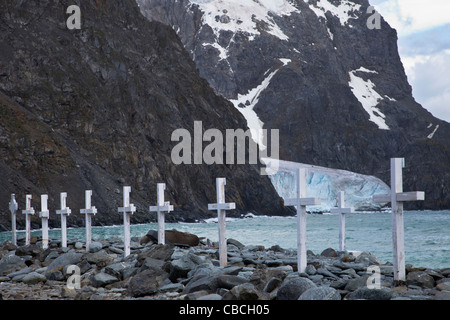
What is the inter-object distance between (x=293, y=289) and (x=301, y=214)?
3.06 metres

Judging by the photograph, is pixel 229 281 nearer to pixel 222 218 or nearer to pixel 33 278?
pixel 222 218

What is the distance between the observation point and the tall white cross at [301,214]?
10.0m

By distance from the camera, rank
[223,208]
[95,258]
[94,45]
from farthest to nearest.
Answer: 1. [94,45]
2. [95,258]
3. [223,208]

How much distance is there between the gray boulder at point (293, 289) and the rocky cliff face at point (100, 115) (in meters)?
44.2

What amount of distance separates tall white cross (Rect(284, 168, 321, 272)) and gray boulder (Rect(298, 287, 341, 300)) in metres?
2.70

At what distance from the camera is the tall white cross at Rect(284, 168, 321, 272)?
10031mm

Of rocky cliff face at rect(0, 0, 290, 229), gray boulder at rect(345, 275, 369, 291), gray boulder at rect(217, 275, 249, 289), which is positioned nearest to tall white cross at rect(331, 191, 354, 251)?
gray boulder at rect(345, 275, 369, 291)

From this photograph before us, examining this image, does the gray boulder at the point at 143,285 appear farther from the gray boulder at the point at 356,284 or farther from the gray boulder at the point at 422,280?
the gray boulder at the point at 422,280

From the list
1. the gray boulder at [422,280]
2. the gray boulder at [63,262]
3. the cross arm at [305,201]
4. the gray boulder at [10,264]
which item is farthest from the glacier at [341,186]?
the gray boulder at [422,280]

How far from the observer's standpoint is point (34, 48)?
252ft

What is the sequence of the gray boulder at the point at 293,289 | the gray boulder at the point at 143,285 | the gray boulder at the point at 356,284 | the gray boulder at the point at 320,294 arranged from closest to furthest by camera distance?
the gray boulder at the point at 320,294 < the gray boulder at the point at 293,289 < the gray boulder at the point at 356,284 < the gray boulder at the point at 143,285
